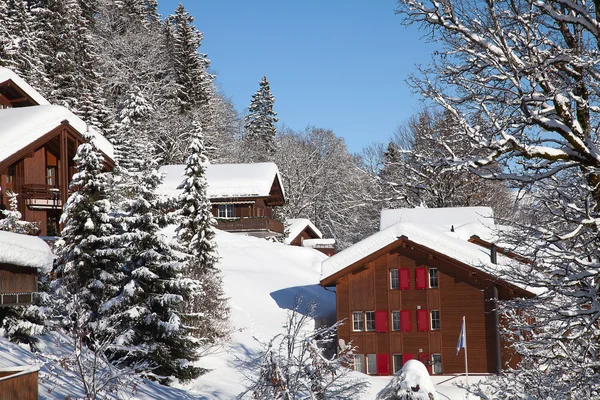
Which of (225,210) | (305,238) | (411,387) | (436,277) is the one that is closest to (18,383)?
(411,387)

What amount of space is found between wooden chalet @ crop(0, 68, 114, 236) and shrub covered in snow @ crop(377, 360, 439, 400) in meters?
22.4

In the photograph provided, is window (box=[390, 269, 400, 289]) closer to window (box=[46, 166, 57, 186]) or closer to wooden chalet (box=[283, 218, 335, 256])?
window (box=[46, 166, 57, 186])

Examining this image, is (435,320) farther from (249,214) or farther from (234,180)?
(234,180)

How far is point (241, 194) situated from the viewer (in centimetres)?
5466

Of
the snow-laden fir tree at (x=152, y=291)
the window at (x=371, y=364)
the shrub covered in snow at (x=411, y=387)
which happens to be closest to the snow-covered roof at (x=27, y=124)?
the snow-laden fir tree at (x=152, y=291)

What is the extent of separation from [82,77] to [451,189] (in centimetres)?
3171

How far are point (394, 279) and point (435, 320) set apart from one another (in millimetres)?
2721

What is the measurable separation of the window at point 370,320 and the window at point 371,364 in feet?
4.18

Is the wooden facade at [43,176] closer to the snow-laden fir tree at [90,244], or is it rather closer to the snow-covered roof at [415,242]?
the snow-laden fir tree at [90,244]

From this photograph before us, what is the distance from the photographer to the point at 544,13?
8.27 metres

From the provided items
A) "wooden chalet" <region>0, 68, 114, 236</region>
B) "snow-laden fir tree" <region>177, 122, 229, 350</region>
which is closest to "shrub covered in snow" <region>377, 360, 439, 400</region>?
"snow-laden fir tree" <region>177, 122, 229, 350</region>

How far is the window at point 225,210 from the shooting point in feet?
184

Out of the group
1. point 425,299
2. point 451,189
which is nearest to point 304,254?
point 451,189

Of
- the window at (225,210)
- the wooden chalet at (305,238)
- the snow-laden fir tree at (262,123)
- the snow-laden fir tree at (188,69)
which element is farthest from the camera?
the snow-laden fir tree at (262,123)
